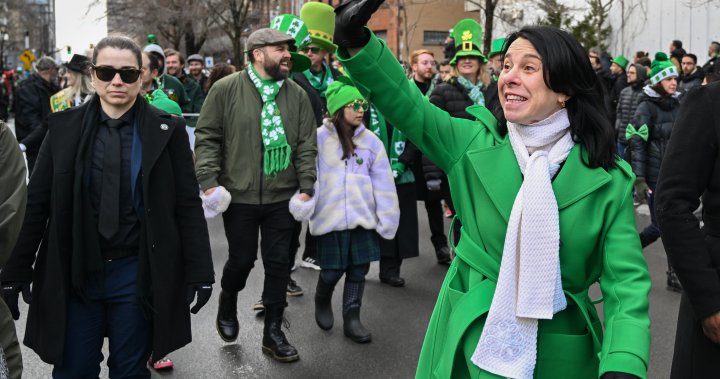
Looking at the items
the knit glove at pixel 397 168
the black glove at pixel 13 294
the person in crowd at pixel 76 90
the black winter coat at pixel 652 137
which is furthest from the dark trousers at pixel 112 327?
the black winter coat at pixel 652 137

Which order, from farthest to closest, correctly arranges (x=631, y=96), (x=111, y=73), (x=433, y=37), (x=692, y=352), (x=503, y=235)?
(x=433, y=37), (x=631, y=96), (x=111, y=73), (x=692, y=352), (x=503, y=235)

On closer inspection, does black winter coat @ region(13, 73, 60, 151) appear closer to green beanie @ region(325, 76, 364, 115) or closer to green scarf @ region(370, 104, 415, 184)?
green scarf @ region(370, 104, 415, 184)

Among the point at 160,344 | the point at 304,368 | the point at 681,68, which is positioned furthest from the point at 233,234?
the point at 681,68

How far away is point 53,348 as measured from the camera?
12.9 feet

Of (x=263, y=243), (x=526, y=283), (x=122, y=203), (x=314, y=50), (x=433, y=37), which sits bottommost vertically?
(x=263, y=243)

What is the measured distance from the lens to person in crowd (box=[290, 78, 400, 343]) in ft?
20.8

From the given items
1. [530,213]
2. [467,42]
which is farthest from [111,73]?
[467,42]

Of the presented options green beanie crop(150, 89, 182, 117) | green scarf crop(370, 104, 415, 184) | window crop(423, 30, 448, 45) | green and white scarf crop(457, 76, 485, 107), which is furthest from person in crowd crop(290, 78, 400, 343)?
window crop(423, 30, 448, 45)

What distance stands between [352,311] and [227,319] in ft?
3.04

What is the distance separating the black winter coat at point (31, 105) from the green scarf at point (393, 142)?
4704mm

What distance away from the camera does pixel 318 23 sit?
785cm

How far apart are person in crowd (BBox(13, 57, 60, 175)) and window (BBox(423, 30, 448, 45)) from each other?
46.5 meters

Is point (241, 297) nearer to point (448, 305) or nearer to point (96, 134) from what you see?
point (96, 134)

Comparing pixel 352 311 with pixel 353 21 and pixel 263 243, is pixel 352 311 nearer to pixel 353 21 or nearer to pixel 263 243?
pixel 263 243
